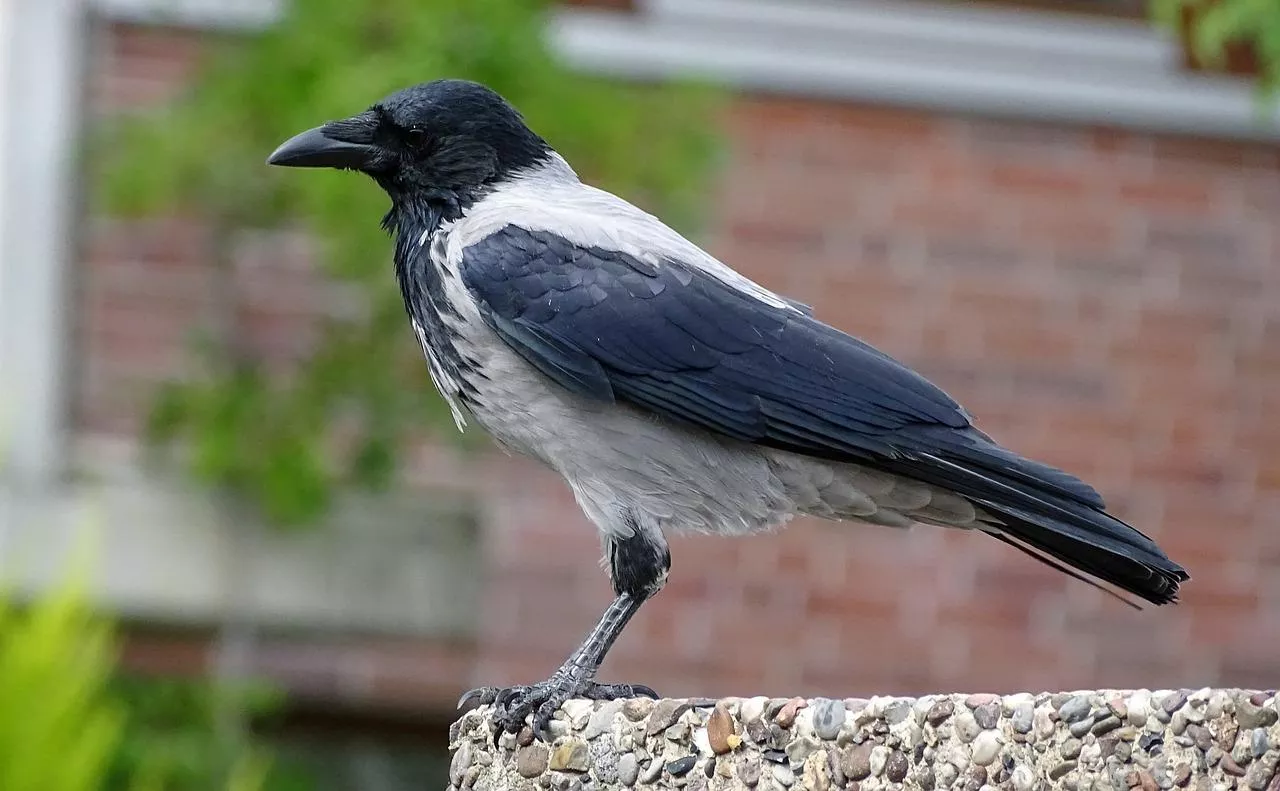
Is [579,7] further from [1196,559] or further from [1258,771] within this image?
[1258,771]

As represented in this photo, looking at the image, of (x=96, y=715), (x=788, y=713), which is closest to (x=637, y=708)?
(x=788, y=713)

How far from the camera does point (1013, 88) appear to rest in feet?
26.9

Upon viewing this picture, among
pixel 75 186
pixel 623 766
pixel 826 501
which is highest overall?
pixel 75 186

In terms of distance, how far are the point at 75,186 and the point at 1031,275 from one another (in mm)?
3811

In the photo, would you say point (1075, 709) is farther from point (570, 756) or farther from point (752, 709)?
point (570, 756)

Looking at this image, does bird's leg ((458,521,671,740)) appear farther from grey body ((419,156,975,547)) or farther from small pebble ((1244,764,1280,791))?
small pebble ((1244,764,1280,791))

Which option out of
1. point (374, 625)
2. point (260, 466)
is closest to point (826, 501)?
point (260, 466)

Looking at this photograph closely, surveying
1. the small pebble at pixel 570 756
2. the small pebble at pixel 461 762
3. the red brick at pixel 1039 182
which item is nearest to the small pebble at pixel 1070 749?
the small pebble at pixel 570 756

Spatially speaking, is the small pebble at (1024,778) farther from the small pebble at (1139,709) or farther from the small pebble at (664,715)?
the small pebble at (664,715)

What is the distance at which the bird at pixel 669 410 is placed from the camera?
336 cm

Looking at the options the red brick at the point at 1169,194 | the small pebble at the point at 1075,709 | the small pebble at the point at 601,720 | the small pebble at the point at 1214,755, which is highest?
the red brick at the point at 1169,194

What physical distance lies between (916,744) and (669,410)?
3.01 feet

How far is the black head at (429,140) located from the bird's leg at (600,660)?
81 centimetres

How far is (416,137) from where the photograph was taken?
3.85 meters
